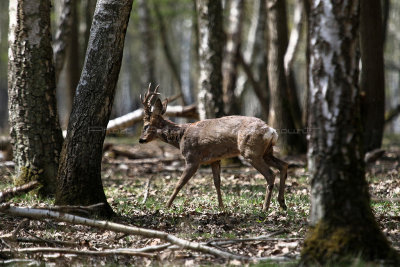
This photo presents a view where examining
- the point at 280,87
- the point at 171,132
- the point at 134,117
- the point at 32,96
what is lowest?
the point at 171,132

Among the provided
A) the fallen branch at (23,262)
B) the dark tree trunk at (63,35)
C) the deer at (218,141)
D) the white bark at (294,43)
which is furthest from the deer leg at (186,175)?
the white bark at (294,43)

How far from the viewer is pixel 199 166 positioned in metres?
8.95

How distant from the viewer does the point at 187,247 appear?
5258 millimetres

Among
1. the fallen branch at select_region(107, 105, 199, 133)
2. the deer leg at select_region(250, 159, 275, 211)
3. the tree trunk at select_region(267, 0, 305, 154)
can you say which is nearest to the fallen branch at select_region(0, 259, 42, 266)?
the deer leg at select_region(250, 159, 275, 211)

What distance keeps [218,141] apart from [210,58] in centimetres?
514

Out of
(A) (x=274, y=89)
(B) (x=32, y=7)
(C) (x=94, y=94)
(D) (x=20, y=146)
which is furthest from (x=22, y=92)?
(A) (x=274, y=89)

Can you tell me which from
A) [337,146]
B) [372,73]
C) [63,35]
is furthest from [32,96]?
[372,73]

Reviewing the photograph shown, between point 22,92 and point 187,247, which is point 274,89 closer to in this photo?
point 22,92

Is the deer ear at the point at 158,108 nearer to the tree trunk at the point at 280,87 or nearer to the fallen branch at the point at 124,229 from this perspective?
the fallen branch at the point at 124,229

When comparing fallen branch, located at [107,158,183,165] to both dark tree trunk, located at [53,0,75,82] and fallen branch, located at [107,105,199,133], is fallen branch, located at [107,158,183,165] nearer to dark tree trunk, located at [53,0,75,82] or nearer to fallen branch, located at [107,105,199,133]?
fallen branch, located at [107,105,199,133]

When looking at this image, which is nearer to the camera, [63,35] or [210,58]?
[63,35]

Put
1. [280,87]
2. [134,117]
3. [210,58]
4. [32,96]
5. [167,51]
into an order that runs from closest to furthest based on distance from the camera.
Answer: [32,96], [210,58], [134,117], [280,87], [167,51]

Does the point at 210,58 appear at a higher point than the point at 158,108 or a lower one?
higher

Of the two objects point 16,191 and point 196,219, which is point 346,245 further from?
point 16,191
